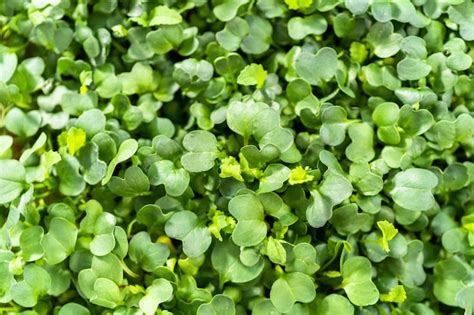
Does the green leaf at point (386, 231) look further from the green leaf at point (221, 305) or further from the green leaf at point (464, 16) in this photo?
the green leaf at point (464, 16)

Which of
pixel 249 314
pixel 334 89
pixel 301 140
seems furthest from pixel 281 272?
pixel 334 89

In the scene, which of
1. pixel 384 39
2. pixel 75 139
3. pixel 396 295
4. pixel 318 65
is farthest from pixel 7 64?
pixel 396 295

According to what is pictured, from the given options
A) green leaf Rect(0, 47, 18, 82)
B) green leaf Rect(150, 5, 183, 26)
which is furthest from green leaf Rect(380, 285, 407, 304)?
green leaf Rect(0, 47, 18, 82)

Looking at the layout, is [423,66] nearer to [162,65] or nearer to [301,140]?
[301,140]

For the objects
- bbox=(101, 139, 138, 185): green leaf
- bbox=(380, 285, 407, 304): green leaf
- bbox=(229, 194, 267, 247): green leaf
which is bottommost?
bbox=(380, 285, 407, 304): green leaf

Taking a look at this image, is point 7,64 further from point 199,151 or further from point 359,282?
point 359,282

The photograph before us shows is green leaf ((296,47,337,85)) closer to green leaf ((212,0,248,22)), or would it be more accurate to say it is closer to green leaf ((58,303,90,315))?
green leaf ((212,0,248,22))

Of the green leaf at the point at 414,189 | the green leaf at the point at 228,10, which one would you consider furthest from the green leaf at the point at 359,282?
the green leaf at the point at 228,10

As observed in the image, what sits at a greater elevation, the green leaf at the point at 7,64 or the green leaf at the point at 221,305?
the green leaf at the point at 7,64
